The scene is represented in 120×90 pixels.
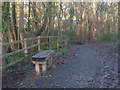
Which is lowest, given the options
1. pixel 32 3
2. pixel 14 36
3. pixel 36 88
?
pixel 36 88

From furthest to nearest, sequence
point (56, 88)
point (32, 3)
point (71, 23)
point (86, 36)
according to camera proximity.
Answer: point (71, 23) → point (86, 36) → point (32, 3) → point (56, 88)

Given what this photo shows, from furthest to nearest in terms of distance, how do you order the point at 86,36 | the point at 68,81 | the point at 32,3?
the point at 86,36, the point at 32,3, the point at 68,81

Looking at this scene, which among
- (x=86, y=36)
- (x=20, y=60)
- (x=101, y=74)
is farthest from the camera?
(x=86, y=36)

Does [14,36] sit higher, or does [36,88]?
[14,36]

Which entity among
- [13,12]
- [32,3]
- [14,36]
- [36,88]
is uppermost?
[32,3]

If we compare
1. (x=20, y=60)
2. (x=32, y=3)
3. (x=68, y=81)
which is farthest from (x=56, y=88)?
(x=32, y=3)

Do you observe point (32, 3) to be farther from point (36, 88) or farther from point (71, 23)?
point (71, 23)

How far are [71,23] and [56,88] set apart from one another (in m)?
27.1

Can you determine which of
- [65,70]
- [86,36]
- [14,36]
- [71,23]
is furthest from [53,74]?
[71,23]

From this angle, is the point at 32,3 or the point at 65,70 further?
the point at 32,3

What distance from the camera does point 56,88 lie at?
4500 mm

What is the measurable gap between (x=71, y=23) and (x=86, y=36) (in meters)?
4.00

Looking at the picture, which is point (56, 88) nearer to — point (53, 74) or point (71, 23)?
point (53, 74)

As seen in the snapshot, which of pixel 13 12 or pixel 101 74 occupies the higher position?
pixel 13 12
